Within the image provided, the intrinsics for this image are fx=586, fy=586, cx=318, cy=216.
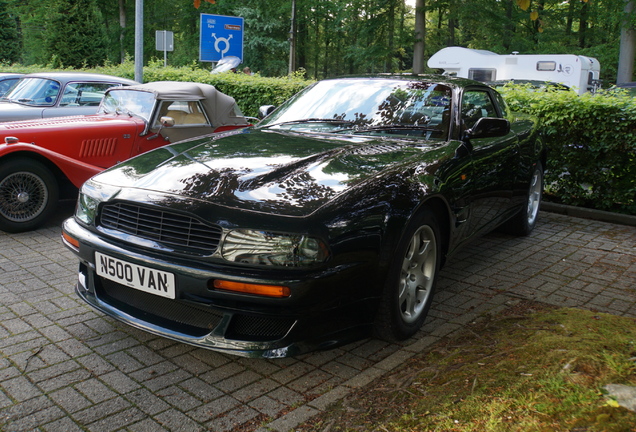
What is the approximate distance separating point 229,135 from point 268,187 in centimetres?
131

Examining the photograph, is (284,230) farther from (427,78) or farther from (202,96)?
(202,96)

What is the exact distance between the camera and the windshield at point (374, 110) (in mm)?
4215

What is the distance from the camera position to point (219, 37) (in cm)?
1708

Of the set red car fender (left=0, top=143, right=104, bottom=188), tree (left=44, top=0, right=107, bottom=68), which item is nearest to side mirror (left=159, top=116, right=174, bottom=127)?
red car fender (left=0, top=143, right=104, bottom=188)

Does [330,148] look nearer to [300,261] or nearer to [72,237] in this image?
[300,261]

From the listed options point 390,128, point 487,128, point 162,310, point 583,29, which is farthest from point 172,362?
point 583,29

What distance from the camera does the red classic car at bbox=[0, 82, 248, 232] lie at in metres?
5.80

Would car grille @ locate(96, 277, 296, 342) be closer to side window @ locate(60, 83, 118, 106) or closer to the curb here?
the curb

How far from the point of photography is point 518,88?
8.32 m

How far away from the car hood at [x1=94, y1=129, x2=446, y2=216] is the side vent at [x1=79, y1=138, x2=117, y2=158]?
2854 mm

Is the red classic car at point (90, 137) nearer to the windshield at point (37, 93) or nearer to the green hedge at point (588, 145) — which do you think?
the windshield at point (37, 93)

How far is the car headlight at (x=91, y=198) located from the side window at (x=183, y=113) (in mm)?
3516

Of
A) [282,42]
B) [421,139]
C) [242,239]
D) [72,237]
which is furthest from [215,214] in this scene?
[282,42]

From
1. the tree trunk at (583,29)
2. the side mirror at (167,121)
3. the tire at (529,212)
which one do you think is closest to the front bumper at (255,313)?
the tire at (529,212)
